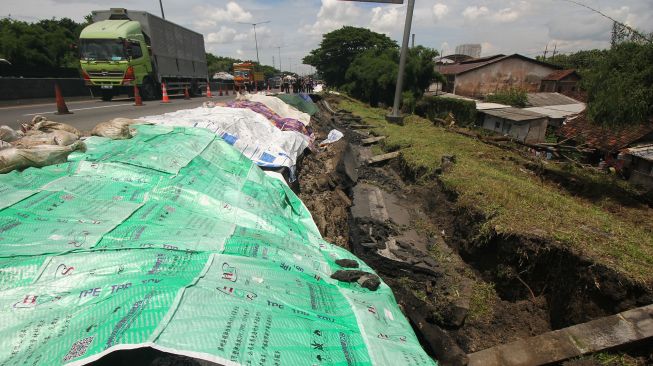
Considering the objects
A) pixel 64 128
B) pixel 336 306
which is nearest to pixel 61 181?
pixel 64 128

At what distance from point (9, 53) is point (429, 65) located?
94.4ft

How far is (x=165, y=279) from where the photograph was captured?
6.19 ft

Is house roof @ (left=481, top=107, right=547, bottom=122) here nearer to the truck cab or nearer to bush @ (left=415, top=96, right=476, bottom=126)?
bush @ (left=415, top=96, right=476, bottom=126)

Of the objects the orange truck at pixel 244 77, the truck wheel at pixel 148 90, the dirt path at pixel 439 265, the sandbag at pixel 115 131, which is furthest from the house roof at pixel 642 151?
the orange truck at pixel 244 77

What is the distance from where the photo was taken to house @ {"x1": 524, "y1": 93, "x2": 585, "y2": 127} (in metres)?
16.8

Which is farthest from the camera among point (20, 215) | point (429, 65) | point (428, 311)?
point (429, 65)

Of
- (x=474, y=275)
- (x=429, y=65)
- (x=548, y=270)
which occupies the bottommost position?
(x=474, y=275)

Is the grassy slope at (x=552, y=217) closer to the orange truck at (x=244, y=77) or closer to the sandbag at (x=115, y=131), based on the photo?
the sandbag at (x=115, y=131)

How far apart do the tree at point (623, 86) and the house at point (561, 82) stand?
20286mm

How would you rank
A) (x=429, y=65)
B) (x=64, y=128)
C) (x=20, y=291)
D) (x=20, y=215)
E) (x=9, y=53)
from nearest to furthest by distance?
(x=20, y=291), (x=20, y=215), (x=64, y=128), (x=9, y=53), (x=429, y=65)

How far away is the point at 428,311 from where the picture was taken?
12.5 feet

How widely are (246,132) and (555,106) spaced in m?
21.8

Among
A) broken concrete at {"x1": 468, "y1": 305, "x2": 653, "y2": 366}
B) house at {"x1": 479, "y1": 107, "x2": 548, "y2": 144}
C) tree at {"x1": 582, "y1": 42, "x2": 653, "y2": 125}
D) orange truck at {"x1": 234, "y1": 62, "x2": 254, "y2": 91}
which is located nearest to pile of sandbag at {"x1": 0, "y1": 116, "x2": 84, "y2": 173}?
broken concrete at {"x1": 468, "y1": 305, "x2": 653, "y2": 366}

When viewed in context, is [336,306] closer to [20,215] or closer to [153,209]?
[153,209]
